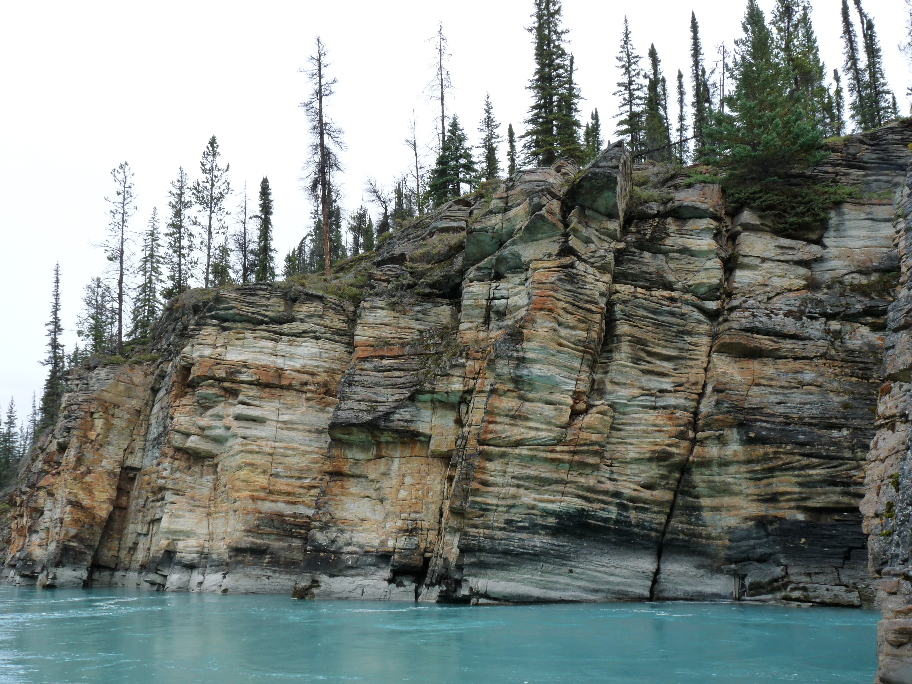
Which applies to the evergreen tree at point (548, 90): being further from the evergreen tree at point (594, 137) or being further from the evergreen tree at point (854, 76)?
the evergreen tree at point (854, 76)

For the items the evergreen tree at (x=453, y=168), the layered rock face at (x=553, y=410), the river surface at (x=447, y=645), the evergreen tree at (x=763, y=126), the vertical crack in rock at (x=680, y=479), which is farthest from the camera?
the evergreen tree at (x=453, y=168)

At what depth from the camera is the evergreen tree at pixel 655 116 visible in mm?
42469

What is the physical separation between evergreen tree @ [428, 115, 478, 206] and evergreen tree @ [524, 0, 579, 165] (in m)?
4.65

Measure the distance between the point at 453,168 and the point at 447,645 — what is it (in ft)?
102

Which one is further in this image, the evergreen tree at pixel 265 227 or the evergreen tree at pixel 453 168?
the evergreen tree at pixel 265 227

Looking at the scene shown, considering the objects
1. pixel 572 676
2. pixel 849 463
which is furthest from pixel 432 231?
pixel 572 676

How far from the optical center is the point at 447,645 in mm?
13398

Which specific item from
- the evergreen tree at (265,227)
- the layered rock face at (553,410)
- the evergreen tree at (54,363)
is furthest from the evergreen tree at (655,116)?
the evergreen tree at (54,363)

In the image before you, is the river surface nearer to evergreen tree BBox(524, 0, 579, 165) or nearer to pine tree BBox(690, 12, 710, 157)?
evergreen tree BBox(524, 0, 579, 165)

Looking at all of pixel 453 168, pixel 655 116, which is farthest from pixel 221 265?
pixel 655 116

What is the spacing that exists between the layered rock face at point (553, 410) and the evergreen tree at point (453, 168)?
912 cm

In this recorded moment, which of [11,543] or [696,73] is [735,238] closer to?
[696,73]

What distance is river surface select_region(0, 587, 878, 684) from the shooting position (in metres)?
10.9

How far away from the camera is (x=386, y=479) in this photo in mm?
24828
